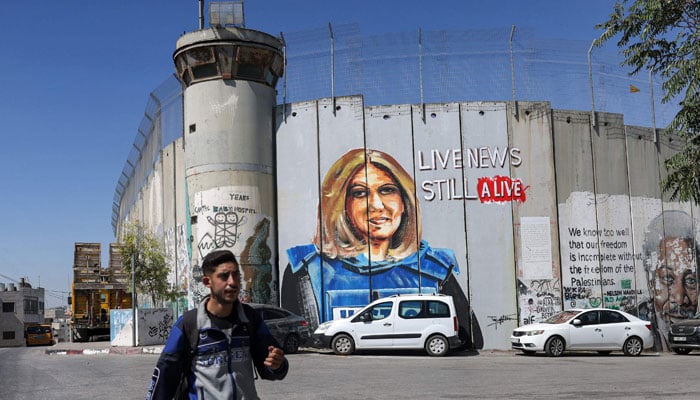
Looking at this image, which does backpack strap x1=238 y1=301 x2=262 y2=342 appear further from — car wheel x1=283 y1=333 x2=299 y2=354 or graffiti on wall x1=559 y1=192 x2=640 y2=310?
graffiti on wall x1=559 y1=192 x2=640 y2=310

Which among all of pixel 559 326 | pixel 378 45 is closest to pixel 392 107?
pixel 378 45

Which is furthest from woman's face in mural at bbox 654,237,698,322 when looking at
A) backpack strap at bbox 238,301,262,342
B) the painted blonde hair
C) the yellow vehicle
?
the yellow vehicle

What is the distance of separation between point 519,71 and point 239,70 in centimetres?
984

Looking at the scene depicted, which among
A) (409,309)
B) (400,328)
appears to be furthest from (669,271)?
(400,328)

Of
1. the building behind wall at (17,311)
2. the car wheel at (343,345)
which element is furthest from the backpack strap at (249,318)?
the building behind wall at (17,311)

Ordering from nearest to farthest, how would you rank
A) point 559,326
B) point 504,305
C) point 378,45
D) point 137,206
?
1. point 559,326
2. point 504,305
3. point 378,45
4. point 137,206

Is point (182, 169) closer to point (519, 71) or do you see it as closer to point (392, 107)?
point (392, 107)

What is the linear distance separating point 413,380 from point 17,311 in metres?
84.5

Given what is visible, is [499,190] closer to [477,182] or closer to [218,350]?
[477,182]

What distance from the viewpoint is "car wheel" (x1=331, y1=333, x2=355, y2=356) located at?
20.7 metres

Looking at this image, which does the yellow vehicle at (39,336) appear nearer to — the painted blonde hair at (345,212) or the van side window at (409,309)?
the painted blonde hair at (345,212)

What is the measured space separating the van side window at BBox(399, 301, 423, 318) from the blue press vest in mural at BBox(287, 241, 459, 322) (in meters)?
3.28

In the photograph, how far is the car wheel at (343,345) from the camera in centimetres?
2066

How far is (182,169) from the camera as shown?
90.5 ft
